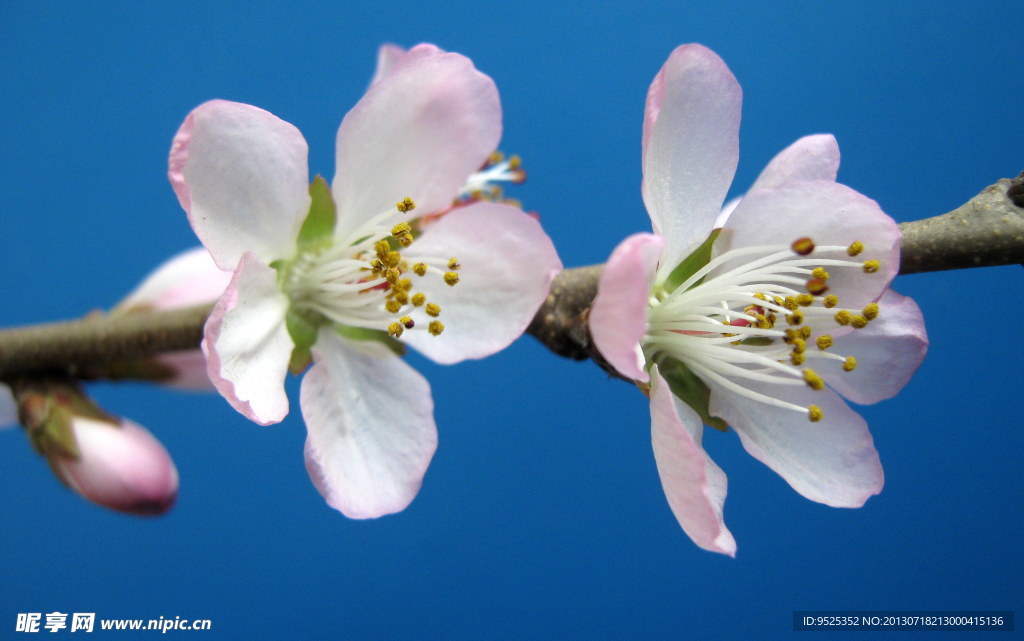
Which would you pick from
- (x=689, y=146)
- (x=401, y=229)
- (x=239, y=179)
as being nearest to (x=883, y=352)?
(x=689, y=146)

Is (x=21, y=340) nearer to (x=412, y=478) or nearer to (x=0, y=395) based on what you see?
(x=0, y=395)

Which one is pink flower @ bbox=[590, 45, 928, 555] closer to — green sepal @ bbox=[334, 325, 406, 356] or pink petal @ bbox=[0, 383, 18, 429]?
green sepal @ bbox=[334, 325, 406, 356]

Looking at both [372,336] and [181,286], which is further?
[181,286]

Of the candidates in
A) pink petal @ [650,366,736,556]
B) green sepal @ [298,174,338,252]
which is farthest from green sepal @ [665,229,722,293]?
green sepal @ [298,174,338,252]

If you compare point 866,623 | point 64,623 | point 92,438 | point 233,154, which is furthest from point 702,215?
point 64,623

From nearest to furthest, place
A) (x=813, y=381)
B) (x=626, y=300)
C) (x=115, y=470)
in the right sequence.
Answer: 1. (x=626, y=300)
2. (x=813, y=381)
3. (x=115, y=470)

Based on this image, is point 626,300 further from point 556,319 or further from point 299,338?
point 299,338
